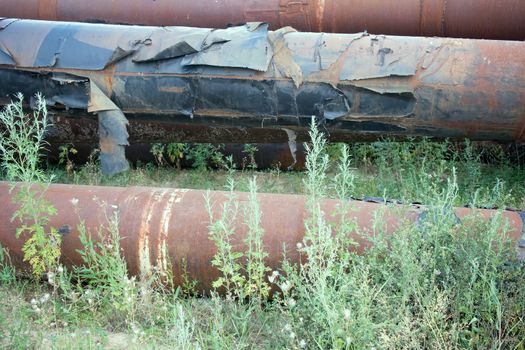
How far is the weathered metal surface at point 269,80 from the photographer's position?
15.7 feet

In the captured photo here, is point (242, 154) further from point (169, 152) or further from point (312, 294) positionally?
point (312, 294)

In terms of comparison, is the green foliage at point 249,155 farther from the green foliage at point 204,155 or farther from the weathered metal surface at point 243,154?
the green foliage at point 204,155

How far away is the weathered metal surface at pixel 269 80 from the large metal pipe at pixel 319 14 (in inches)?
36.5

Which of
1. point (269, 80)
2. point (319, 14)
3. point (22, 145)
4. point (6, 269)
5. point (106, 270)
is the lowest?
point (6, 269)

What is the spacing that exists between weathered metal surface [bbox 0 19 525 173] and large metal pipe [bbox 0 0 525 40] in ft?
3.04

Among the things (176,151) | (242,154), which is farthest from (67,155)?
(242,154)

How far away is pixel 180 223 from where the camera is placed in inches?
157

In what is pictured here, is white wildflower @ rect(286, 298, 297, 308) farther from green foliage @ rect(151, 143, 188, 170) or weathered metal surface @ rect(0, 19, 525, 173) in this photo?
green foliage @ rect(151, 143, 188, 170)

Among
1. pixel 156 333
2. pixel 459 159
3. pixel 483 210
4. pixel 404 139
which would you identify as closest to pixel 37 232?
pixel 156 333

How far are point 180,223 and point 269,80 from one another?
4.51 feet

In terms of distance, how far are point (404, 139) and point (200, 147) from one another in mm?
1794

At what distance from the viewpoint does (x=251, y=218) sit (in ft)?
11.7

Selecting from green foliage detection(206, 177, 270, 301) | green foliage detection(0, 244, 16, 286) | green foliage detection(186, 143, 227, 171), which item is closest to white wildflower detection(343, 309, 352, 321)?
green foliage detection(206, 177, 270, 301)

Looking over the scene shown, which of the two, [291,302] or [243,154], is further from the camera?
[243,154]
